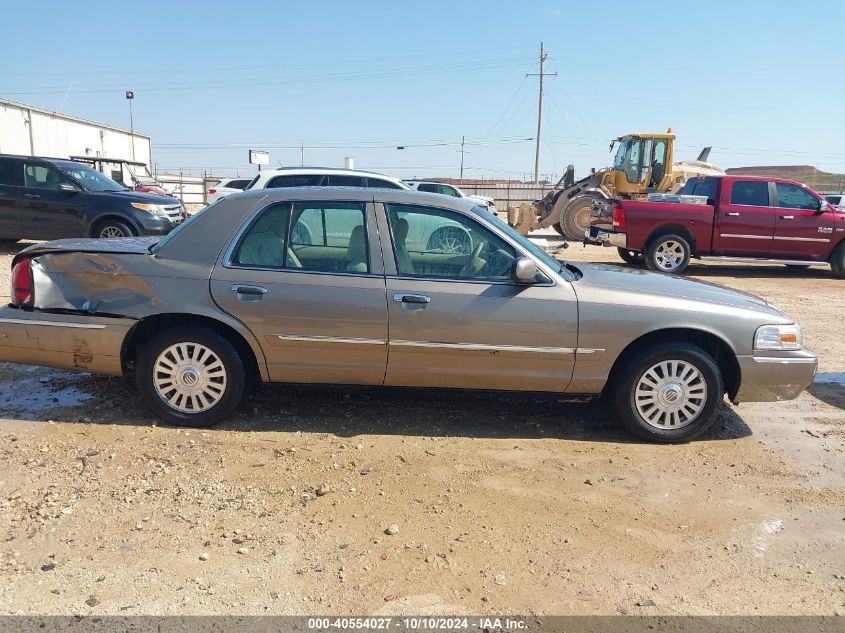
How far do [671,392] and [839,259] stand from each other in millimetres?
10693

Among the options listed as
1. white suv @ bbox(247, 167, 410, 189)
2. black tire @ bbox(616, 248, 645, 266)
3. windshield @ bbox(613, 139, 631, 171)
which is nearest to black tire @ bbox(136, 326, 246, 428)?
white suv @ bbox(247, 167, 410, 189)

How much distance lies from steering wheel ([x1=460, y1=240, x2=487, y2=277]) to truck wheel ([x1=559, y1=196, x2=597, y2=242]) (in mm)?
14961

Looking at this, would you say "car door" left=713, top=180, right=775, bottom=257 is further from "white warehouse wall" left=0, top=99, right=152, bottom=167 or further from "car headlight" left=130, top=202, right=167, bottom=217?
"white warehouse wall" left=0, top=99, right=152, bottom=167

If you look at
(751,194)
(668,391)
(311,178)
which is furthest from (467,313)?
(751,194)

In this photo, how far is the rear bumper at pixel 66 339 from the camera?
4.30m

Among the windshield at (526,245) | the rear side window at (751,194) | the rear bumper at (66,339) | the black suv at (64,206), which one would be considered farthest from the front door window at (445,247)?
the rear side window at (751,194)

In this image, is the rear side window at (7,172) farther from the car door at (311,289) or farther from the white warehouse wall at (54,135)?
the white warehouse wall at (54,135)

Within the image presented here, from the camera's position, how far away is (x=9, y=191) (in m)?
11.5

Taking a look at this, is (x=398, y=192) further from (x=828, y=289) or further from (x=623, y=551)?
(x=828, y=289)

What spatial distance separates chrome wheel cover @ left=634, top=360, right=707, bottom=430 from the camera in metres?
4.25

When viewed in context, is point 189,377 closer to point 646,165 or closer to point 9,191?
point 9,191

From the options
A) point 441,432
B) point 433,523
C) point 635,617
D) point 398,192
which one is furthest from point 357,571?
point 398,192

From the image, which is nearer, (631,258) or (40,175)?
(40,175)

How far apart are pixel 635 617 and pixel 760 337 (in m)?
2.37
